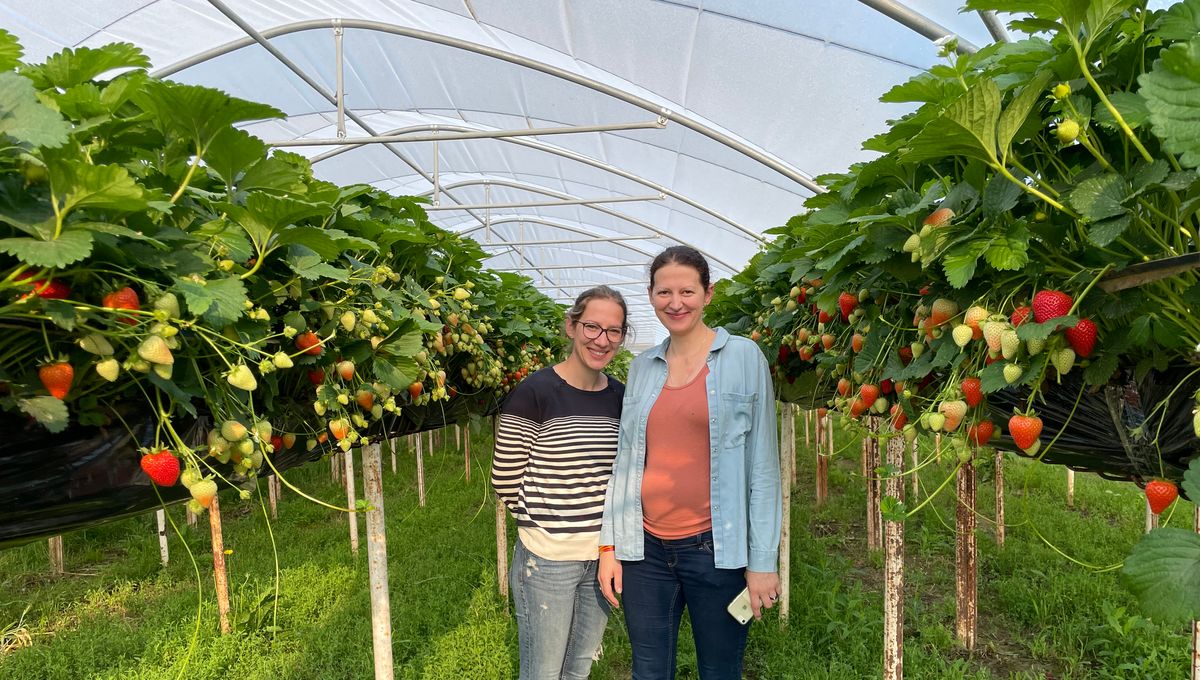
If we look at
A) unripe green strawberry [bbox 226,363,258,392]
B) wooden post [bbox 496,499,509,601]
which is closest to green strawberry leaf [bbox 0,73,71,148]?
unripe green strawberry [bbox 226,363,258,392]

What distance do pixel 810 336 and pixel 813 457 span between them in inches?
287

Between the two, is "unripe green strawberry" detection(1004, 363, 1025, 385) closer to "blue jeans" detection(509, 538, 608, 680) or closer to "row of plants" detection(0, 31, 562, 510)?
"row of plants" detection(0, 31, 562, 510)

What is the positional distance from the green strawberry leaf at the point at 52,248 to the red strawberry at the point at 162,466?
308mm

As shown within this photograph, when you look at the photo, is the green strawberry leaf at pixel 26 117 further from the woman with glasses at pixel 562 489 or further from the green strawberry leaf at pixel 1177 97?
the woman with glasses at pixel 562 489

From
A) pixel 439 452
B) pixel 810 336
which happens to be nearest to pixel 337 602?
pixel 810 336

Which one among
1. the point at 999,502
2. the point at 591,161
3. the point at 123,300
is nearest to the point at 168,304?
the point at 123,300

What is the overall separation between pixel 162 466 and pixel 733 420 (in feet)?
4.39

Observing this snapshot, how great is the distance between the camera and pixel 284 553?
517cm

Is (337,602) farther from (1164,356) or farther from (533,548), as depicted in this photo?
(1164,356)

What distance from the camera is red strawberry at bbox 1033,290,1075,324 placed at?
2.89 ft

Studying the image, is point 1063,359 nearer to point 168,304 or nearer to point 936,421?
point 936,421

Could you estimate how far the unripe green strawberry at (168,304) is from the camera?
788 millimetres

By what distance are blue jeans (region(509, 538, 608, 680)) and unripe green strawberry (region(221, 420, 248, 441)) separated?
120 centimetres

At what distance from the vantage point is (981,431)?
108 cm
